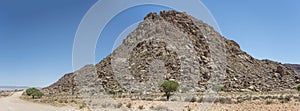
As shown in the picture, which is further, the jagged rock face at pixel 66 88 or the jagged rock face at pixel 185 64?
the jagged rock face at pixel 66 88

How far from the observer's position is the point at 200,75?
75.2 metres

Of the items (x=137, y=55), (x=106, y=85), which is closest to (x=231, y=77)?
(x=137, y=55)

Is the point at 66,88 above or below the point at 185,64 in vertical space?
below

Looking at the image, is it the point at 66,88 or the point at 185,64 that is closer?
the point at 185,64

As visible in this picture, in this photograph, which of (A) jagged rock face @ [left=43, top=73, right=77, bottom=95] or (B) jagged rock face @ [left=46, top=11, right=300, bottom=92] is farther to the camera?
(A) jagged rock face @ [left=43, top=73, right=77, bottom=95]

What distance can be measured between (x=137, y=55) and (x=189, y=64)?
17.6m

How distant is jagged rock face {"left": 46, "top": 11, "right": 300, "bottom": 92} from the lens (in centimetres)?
6700

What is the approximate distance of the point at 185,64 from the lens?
2494 inches

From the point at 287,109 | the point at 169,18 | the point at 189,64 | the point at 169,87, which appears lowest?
the point at 287,109

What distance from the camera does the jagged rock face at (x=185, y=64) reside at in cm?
6700

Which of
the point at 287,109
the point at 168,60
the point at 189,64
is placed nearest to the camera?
the point at 287,109

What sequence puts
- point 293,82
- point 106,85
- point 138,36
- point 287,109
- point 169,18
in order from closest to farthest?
point 287,109
point 106,85
point 293,82
point 138,36
point 169,18

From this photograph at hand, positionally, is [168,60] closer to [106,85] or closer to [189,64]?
[189,64]

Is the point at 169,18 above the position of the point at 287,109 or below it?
above
